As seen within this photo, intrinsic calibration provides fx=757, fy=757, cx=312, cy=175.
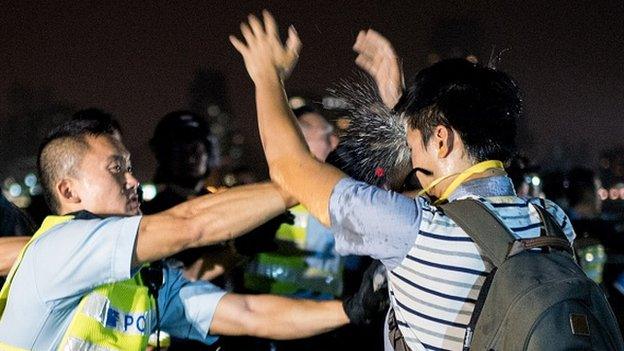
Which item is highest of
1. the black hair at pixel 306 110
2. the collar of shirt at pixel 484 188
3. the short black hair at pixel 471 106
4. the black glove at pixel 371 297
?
the black hair at pixel 306 110

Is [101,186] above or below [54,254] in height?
above

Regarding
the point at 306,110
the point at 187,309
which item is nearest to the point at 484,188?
the point at 187,309

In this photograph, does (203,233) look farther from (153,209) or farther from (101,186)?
(153,209)

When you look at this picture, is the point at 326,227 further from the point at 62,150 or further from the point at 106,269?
the point at 62,150

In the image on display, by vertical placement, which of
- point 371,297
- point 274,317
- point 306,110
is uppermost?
point 306,110

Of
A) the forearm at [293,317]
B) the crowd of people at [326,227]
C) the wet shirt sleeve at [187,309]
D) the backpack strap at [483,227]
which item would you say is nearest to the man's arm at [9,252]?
the crowd of people at [326,227]

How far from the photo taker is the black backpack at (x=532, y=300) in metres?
1.81

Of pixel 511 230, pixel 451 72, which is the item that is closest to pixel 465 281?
pixel 511 230

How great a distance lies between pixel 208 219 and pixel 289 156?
63 centimetres

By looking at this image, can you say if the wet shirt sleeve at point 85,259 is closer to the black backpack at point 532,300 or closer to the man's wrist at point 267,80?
the man's wrist at point 267,80

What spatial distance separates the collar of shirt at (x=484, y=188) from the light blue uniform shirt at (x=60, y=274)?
1.13m

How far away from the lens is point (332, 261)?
461 centimetres

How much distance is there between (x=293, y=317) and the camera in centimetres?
333

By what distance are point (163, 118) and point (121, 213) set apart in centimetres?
265
